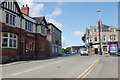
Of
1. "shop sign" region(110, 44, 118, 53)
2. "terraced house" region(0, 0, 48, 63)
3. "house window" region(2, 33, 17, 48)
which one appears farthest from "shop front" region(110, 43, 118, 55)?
"house window" region(2, 33, 17, 48)

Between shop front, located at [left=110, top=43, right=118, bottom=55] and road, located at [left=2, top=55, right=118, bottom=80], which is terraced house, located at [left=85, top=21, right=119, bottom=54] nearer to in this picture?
shop front, located at [left=110, top=43, right=118, bottom=55]

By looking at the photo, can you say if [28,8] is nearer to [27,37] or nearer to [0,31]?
[27,37]

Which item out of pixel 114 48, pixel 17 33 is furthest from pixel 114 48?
pixel 17 33

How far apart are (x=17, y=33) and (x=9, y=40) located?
2406 mm

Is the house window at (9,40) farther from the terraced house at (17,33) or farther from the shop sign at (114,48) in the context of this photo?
the shop sign at (114,48)

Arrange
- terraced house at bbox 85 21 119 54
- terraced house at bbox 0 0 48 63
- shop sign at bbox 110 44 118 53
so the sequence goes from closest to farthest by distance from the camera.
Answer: terraced house at bbox 0 0 48 63, shop sign at bbox 110 44 118 53, terraced house at bbox 85 21 119 54

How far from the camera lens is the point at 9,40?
20609mm

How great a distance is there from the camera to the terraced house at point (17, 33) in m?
19.8

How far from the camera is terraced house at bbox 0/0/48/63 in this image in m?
19.8

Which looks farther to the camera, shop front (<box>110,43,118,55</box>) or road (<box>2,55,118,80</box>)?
shop front (<box>110,43,118,55</box>)

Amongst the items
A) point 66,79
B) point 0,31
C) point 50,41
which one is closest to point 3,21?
point 0,31

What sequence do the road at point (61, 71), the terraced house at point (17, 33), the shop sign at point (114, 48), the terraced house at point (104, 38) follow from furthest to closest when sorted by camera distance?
the terraced house at point (104, 38), the shop sign at point (114, 48), the terraced house at point (17, 33), the road at point (61, 71)

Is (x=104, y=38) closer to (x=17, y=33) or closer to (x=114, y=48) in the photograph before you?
(x=114, y=48)

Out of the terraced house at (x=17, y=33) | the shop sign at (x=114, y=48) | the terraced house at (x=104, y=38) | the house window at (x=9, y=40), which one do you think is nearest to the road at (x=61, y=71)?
the house window at (x=9, y=40)
